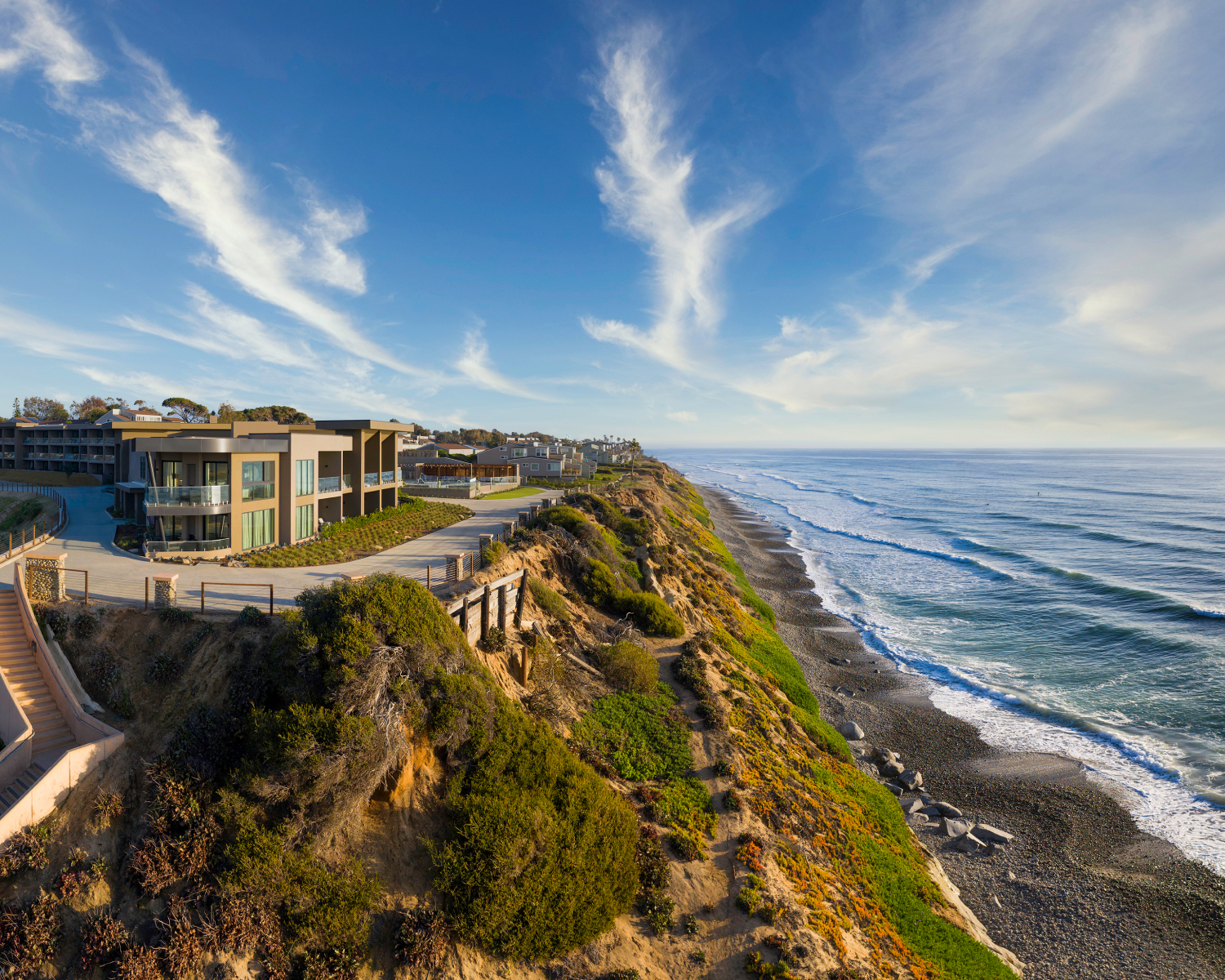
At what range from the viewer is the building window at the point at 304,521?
102 ft

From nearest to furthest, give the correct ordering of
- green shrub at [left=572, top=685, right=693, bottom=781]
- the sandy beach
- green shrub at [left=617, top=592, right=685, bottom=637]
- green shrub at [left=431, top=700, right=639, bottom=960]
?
green shrub at [left=431, top=700, right=639, bottom=960]
the sandy beach
green shrub at [left=572, top=685, right=693, bottom=781]
green shrub at [left=617, top=592, right=685, bottom=637]

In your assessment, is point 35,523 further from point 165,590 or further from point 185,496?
point 165,590

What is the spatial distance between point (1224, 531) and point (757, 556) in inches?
2197

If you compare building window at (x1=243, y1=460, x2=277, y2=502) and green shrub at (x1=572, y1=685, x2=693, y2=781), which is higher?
building window at (x1=243, y1=460, x2=277, y2=502)

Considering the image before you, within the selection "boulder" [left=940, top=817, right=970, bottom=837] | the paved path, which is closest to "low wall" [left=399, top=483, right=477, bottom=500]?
the paved path

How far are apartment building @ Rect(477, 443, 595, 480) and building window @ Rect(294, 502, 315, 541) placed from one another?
137 feet

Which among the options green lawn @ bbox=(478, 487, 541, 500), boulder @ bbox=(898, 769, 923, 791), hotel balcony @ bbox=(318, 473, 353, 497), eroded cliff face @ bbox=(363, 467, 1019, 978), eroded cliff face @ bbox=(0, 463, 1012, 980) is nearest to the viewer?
eroded cliff face @ bbox=(0, 463, 1012, 980)

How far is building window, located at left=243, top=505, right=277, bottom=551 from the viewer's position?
89.6ft

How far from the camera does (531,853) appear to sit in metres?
11.4

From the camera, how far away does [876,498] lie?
110 m

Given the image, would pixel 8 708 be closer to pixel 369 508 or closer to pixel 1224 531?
pixel 369 508

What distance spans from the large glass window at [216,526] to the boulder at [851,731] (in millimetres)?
29183

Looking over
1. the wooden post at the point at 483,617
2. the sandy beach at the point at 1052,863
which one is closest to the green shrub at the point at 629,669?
the wooden post at the point at 483,617

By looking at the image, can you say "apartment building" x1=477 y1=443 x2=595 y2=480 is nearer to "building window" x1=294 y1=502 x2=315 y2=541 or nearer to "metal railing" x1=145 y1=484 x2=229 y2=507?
"building window" x1=294 y1=502 x2=315 y2=541
